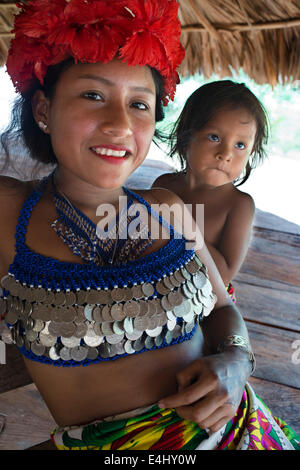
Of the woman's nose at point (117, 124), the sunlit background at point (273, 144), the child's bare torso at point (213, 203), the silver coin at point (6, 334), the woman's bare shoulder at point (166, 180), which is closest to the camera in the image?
the woman's nose at point (117, 124)

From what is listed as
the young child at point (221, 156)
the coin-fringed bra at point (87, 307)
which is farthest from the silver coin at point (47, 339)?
the young child at point (221, 156)

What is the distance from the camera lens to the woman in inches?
33.1

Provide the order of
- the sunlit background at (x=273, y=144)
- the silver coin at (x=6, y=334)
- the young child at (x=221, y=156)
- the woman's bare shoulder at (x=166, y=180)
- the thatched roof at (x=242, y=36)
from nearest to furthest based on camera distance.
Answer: the silver coin at (x=6, y=334)
the sunlit background at (x=273, y=144)
the young child at (x=221, y=156)
the woman's bare shoulder at (x=166, y=180)
the thatched roof at (x=242, y=36)

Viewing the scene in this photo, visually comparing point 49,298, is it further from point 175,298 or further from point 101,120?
point 101,120

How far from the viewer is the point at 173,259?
0.97m

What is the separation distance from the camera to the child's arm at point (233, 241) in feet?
4.86

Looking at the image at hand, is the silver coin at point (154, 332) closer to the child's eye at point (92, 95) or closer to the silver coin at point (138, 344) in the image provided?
the silver coin at point (138, 344)

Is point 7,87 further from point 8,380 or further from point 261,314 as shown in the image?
point 261,314

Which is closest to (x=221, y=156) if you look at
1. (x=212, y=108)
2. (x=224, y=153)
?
(x=224, y=153)

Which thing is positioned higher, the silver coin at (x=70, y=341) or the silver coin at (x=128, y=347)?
the silver coin at (x=70, y=341)

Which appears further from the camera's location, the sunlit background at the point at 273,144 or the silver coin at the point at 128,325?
the sunlit background at the point at 273,144

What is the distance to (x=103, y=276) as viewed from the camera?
872mm

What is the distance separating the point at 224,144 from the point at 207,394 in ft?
2.70

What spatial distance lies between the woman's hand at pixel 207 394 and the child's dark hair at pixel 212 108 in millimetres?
763
